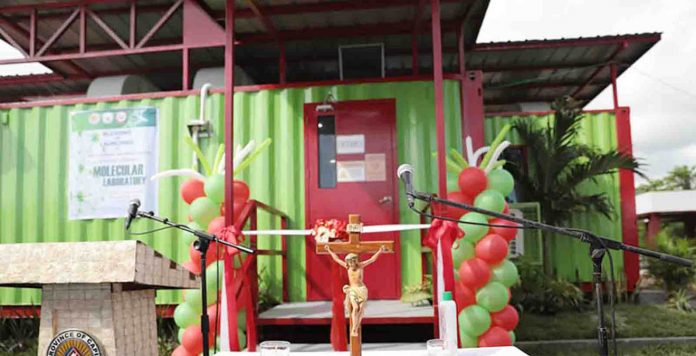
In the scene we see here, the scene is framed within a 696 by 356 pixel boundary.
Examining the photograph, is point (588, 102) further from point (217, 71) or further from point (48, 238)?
point (48, 238)

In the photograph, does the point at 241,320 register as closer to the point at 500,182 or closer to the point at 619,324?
the point at 500,182

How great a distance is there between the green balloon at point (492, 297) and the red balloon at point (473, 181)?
784mm

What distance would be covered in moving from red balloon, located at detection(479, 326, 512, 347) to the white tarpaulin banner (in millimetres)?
3731

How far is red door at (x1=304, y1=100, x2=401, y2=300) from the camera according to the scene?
605 cm

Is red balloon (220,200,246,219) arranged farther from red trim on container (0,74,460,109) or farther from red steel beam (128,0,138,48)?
red steel beam (128,0,138,48)

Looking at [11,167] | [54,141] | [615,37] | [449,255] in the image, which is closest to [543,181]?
[615,37]

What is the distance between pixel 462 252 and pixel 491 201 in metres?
0.48

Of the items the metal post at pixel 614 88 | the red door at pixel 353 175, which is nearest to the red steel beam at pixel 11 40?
the red door at pixel 353 175

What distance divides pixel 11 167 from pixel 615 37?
757 centimetres

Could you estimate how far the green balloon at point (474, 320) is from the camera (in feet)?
15.0

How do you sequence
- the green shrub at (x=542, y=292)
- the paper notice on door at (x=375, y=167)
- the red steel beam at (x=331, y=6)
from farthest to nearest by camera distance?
the green shrub at (x=542, y=292), the paper notice on door at (x=375, y=167), the red steel beam at (x=331, y=6)

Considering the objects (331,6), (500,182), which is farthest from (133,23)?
(500,182)

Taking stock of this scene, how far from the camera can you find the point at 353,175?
6.14m

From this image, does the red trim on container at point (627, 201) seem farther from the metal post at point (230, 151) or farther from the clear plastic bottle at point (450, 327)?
the clear plastic bottle at point (450, 327)
